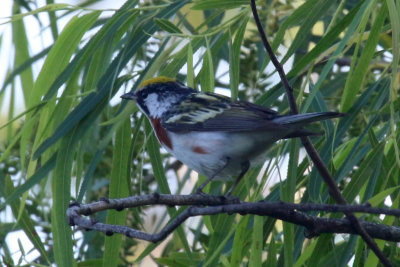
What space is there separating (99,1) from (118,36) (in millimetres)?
1203

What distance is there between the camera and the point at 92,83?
2.53m

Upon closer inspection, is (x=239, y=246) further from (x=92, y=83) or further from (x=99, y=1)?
(x=99, y=1)

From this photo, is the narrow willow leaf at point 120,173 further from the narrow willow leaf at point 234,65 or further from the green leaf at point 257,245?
the green leaf at point 257,245

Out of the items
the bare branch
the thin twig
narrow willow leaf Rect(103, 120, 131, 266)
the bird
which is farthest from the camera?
narrow willow leaf Rect(103, 120, 131, 266)

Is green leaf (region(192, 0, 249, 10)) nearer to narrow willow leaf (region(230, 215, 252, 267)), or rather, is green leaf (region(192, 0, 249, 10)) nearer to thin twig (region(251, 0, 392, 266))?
thin twig (region(251, 0, 392, 266))

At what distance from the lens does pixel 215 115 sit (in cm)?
254

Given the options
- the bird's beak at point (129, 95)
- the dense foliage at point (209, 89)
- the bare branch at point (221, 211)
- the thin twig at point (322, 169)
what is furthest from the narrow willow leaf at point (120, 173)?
the thin twig at point (322, 169)

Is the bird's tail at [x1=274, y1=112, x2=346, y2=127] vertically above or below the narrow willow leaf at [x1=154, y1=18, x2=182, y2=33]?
below

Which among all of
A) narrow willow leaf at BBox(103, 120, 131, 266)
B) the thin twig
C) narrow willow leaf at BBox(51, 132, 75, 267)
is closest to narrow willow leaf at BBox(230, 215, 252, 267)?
the thin twig

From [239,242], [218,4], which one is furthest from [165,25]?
[239,242]

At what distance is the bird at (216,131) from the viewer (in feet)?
7.55

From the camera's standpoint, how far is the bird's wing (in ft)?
7.61

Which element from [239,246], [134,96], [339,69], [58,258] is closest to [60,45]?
[134,96]

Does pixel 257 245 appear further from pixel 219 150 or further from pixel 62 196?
pixel 62 196
